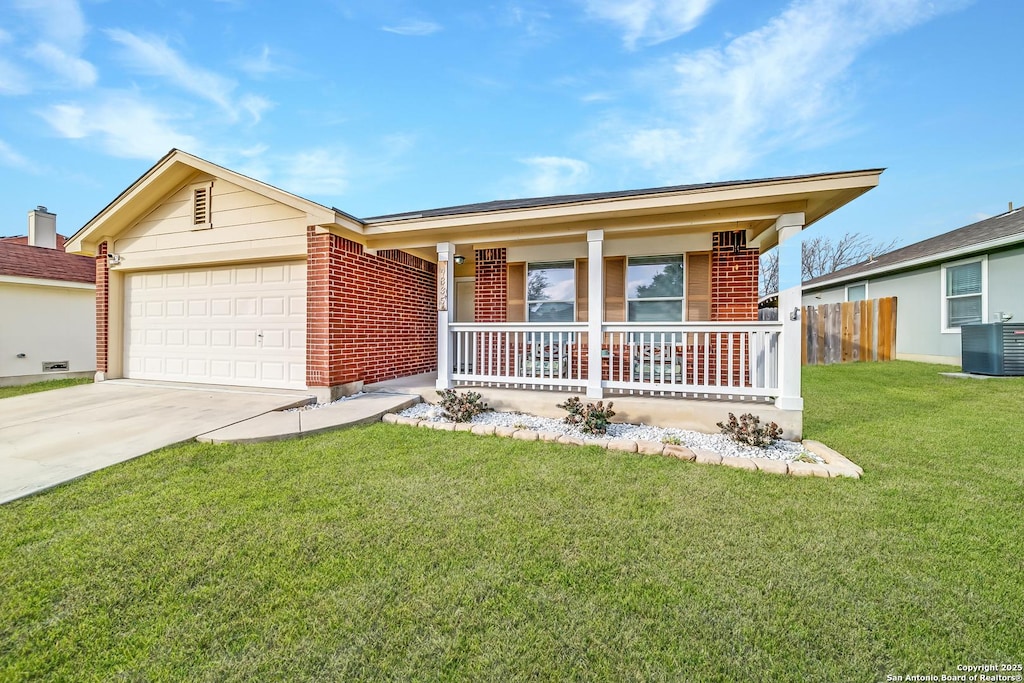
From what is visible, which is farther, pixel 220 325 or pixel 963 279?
pixel 963 279

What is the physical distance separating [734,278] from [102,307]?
1192cm

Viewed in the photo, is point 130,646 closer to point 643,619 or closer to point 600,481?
point 643,619

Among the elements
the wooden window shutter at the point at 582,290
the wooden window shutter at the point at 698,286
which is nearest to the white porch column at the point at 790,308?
the wooden window shutter at the point at 698,286

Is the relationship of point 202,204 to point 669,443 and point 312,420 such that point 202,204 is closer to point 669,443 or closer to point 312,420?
point 312,420

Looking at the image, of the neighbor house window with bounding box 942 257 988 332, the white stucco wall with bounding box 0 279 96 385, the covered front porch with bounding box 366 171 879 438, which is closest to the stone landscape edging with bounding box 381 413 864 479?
the covered front porch with bounding box 366 171 879 438

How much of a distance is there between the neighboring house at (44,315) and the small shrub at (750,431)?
1448cm

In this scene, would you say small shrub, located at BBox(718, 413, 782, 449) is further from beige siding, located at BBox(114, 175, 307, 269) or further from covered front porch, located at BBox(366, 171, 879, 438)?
beige siding, located at BBox(114, 175, 307, 269)

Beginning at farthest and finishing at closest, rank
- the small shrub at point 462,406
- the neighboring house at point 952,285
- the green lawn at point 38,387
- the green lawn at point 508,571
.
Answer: the neighboring house at point 952,285 < the green lawn at point 38,387 < the small shrub at point 462,406 < the green lawn at point 508,571

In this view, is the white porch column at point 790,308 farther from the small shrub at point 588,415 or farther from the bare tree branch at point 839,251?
the bare tree branch at point 839,251

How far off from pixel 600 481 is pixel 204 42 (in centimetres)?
1165

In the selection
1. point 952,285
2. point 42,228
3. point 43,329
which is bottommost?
point 43,329

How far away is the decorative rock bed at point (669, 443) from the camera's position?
3840 millimetres

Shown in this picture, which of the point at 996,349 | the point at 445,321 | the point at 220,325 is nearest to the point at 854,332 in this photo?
the point at 996,349

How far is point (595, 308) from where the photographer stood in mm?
5711
